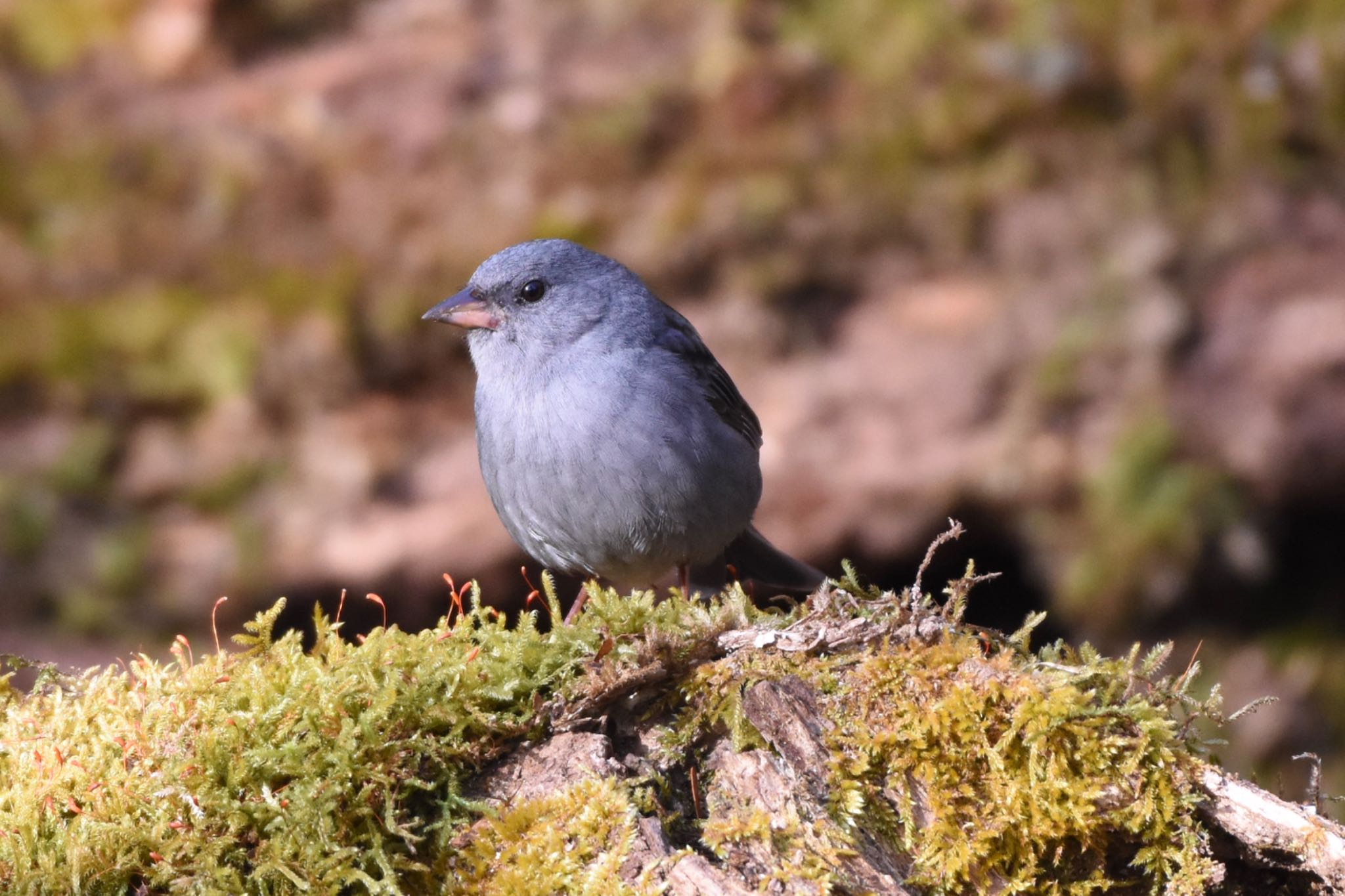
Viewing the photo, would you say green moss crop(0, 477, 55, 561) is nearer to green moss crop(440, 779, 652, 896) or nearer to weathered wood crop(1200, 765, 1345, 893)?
green moss crop(440, 779, 652, 896)

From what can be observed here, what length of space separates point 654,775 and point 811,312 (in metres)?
6.12

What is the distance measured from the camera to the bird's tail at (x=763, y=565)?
4973 mm

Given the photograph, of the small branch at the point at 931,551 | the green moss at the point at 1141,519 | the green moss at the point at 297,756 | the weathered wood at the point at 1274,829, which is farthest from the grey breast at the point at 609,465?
the green moss at the point at 1141,519

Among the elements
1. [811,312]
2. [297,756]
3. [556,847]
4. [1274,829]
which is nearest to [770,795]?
[556,847]

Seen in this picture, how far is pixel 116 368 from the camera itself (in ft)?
27.7

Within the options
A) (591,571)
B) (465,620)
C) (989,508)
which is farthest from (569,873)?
(989,508)

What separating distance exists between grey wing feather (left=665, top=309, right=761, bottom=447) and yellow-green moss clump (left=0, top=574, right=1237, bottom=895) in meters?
1.83

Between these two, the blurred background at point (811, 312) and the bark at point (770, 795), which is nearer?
the bark at point (770, 795)

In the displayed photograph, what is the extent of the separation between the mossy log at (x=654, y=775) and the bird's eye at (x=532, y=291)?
1.89 meters

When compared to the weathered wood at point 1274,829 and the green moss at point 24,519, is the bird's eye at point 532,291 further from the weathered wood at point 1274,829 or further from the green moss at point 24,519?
the green moss at point 24,519

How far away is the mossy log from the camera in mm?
2639

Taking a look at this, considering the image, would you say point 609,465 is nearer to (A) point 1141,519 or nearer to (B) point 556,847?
(B) point 556,847

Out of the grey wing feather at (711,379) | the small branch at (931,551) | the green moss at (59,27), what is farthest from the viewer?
the green moss at (59,27)

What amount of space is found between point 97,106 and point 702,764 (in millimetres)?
8707
